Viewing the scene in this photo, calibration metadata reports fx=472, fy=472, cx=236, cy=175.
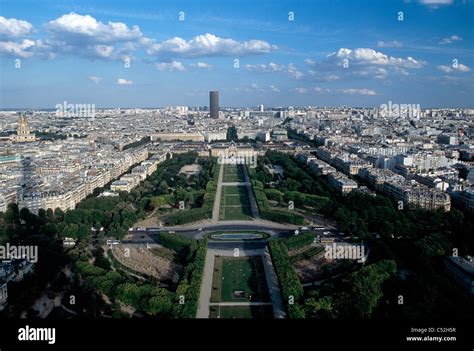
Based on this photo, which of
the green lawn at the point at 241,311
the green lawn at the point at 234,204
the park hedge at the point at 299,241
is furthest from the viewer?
the green lawn at the point at 234,204

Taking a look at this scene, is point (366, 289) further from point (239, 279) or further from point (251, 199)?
point (251, 199)

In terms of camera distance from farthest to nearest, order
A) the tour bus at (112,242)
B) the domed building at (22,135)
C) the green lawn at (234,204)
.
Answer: the domed building at (22,135)
the green lawn at (234,204)
the tour bus at (112,242)

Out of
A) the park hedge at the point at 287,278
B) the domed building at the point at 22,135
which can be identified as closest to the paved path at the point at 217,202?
the park hedge at the point at 287,278

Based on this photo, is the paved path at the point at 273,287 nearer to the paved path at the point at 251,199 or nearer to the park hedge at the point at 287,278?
the park hedge at the point at 287,278

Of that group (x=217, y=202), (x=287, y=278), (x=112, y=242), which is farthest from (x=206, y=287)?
(x=217, y=202)

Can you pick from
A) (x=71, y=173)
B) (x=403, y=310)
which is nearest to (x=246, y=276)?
(x=403, y=310)

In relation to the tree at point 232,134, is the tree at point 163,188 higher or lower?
lower

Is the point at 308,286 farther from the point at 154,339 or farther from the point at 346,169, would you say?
the point at 346,169
